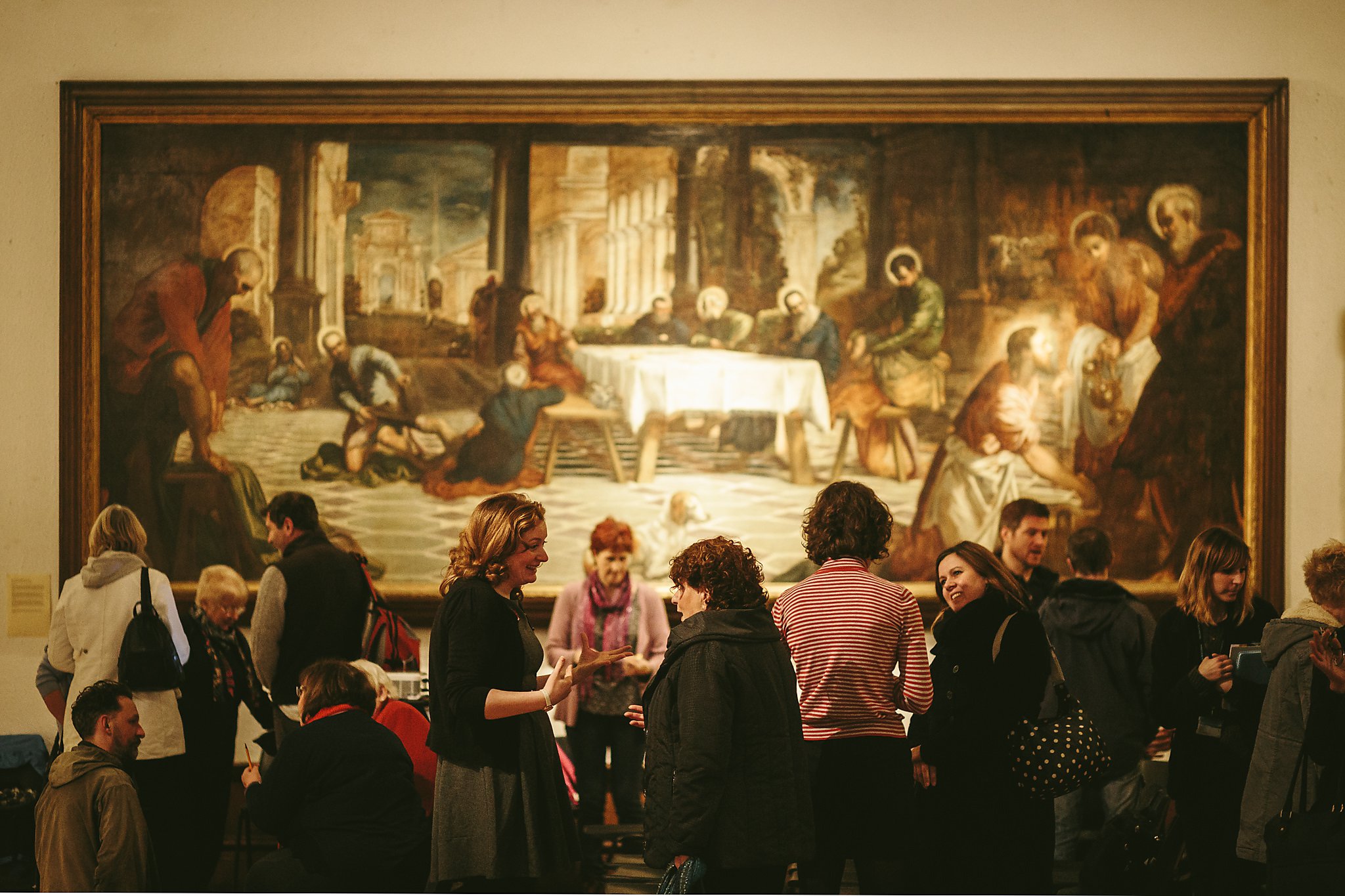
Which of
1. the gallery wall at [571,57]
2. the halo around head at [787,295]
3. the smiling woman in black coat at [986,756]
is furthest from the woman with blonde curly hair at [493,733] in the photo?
the gallery wall at [571,57]

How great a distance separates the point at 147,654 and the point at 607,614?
2372 mm

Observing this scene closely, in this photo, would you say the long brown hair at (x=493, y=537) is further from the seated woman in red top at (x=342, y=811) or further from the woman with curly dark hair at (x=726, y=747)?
the seated woman in red top at (x=342, y=811)

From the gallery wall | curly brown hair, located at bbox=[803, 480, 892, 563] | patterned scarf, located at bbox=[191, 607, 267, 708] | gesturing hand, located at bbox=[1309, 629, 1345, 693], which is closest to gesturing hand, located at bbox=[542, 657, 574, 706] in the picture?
curly brown hair, located at bbox=[803, 480, 892, 563]

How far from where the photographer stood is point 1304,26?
741 cm

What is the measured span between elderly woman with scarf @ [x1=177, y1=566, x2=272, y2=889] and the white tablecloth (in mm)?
2553

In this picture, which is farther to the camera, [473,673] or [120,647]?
[120,647]

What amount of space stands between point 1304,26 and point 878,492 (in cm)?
381

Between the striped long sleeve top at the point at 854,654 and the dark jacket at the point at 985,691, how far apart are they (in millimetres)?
133

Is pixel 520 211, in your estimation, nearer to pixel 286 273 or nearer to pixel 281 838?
pixel 286 273

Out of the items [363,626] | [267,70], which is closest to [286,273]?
[267,70]

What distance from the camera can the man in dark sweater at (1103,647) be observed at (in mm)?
5594

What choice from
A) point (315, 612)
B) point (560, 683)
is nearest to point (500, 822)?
point (560, 683)

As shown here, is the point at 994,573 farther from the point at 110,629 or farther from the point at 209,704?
the point at 110,629

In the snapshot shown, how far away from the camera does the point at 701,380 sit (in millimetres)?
7422
